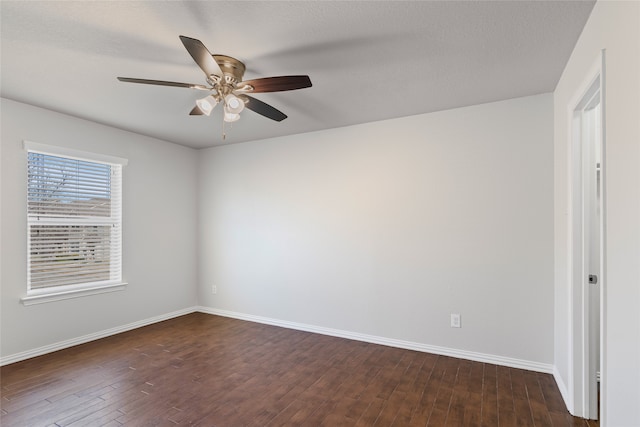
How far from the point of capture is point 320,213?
156 inches

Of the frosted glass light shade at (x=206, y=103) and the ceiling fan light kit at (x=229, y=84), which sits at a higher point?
the ceiling fan light kit at (x=229, y=84)

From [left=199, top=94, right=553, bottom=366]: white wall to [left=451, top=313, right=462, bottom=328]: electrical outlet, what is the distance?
5 cm

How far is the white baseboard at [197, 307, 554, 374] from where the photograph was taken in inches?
114

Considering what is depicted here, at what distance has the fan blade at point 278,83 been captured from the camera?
1.94 m

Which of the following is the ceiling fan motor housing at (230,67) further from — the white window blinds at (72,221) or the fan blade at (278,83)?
the white window blinds at (72,221)

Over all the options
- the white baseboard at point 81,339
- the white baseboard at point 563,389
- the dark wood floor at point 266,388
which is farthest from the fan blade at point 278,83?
the white baseboard at point 81,339

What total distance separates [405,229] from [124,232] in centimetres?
338

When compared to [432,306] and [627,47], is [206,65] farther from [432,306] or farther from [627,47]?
[432,306]

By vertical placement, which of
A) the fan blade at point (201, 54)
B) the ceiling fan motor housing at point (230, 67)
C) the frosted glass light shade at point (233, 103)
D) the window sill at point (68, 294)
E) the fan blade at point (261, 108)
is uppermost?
the ceiling fan motor housing at point (230, 67)

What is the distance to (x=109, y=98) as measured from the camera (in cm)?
295

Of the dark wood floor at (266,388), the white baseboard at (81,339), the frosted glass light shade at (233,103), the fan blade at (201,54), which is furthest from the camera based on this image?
the white baseboard at (81,339)

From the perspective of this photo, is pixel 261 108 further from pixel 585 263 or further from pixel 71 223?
pixel 71 223

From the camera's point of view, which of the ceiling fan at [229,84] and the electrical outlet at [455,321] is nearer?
the ceiling fan at [229,84]

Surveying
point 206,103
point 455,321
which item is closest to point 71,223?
point 206,103
